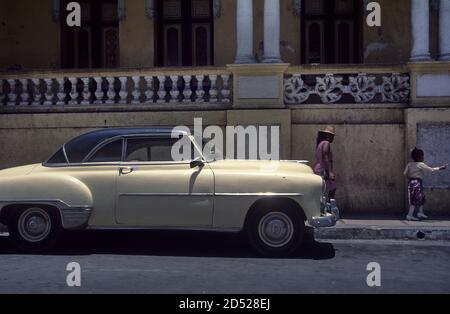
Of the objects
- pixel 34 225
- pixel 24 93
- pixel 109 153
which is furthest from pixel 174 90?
pixel 34 225

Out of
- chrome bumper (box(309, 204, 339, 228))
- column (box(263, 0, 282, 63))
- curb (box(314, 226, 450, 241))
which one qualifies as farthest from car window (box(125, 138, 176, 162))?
column (box(263, 0, 282, 63))

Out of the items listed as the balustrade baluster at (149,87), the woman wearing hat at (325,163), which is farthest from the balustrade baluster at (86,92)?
the woman wearing hat at (325,163)

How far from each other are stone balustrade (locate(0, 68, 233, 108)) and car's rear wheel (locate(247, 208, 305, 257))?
4644mm

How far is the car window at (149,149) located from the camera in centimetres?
834

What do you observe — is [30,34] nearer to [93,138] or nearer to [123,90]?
[123,90]

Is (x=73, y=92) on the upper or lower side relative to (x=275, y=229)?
upper

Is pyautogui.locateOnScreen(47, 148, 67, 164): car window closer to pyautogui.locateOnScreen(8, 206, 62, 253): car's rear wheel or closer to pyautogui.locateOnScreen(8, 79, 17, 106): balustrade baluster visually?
pyautogui.locateOnScreen(8, 206, 62, 253): car's rear wheel

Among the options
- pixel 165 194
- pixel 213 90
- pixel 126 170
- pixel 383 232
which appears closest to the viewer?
pixel 165 194

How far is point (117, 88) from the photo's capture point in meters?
13.2

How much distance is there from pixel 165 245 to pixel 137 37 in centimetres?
707

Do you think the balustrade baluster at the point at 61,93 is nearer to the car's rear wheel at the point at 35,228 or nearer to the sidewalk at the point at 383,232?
the car's rear wheel at the point at 35,228

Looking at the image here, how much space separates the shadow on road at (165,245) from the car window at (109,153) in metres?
1.26

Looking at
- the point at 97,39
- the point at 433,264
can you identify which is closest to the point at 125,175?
the point at 433,264

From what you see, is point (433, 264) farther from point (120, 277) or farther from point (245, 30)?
point (245, 30)
